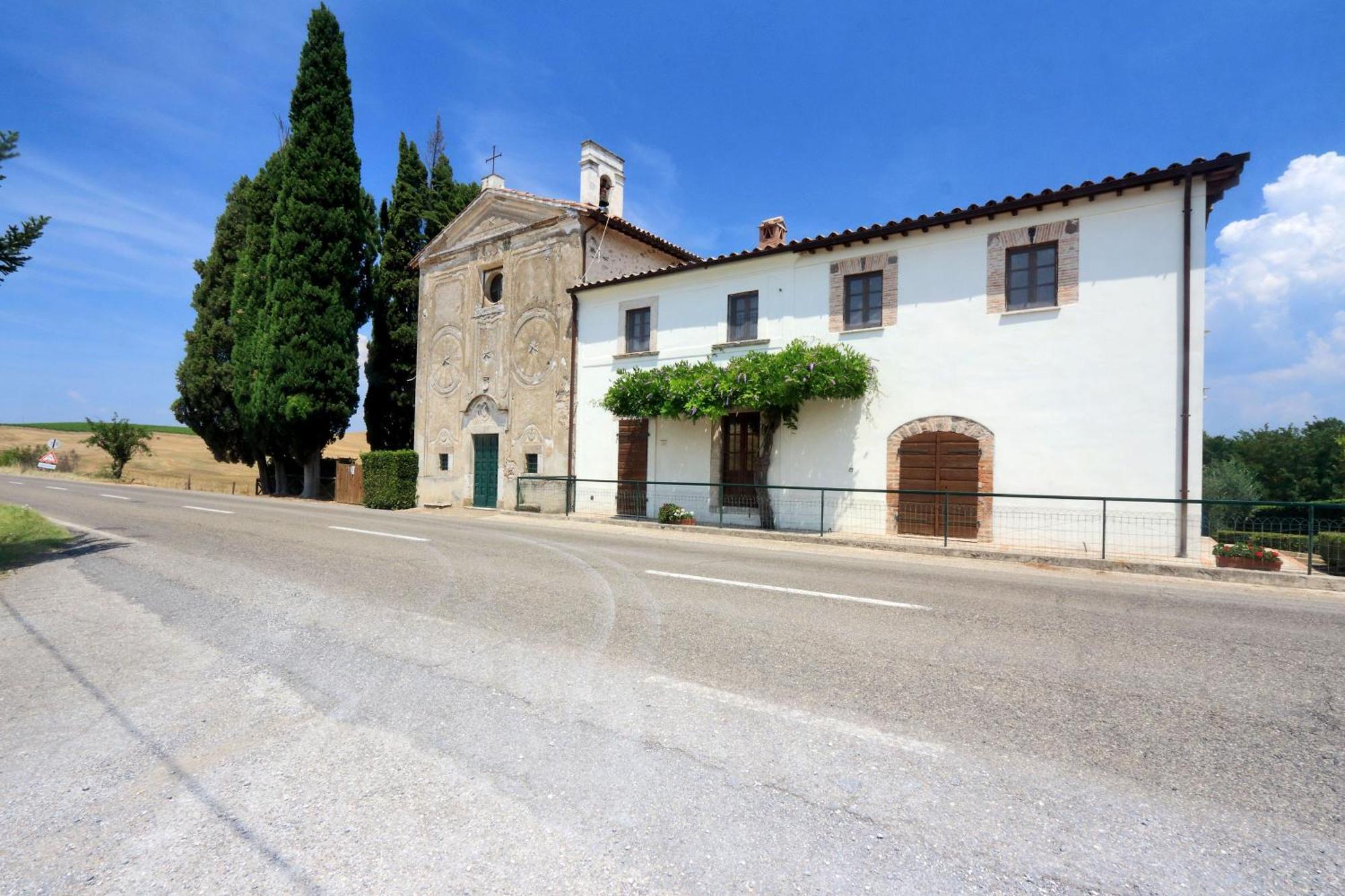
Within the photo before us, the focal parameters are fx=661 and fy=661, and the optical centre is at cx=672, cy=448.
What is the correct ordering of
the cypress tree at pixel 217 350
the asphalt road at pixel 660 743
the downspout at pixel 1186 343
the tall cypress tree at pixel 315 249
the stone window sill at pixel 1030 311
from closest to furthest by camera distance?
the asphalt road at pixel 660 743
the downspout at pixel 1186 343
the stone window sill at pixel 1030 311
the tall cypress tree at pixel 315 249
the cypress tree at pixel 217 350

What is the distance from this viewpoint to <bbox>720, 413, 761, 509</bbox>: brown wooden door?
16172 millimetres

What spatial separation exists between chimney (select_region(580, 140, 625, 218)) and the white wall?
23.0ft

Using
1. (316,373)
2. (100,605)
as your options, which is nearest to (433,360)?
(316,373)

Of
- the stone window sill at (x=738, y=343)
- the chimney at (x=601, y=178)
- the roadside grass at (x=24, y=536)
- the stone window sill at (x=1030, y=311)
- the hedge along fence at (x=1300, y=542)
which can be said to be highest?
the chimney at (x=601, y=178)

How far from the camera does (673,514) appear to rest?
16.2m

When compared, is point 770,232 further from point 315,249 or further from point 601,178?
point 315,249

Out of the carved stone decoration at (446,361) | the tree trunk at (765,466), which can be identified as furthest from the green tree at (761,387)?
the carved stone decoration at (446,361)

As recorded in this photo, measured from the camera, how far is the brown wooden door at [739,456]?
16172mm

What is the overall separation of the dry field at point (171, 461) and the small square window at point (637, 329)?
19.5 metres

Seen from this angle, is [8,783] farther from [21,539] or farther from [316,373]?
[316,373]

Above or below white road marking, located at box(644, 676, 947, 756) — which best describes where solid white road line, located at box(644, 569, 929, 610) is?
above

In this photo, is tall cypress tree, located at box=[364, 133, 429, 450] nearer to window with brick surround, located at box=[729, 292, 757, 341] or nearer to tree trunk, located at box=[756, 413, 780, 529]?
window with brick surround, located at box=[729, 292, 757, 341]

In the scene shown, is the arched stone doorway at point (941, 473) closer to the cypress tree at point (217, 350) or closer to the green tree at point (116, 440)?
the cypress tree at point (217, 350)

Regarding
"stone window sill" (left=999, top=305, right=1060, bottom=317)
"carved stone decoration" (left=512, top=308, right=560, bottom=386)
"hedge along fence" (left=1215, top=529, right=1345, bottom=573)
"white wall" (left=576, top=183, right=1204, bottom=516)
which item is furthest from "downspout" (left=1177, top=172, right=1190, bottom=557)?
"carved stone decoration" (left=512, top=308, right=560, bottom=386)
